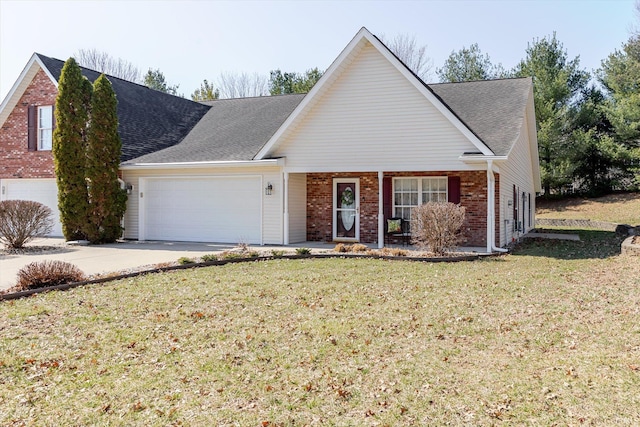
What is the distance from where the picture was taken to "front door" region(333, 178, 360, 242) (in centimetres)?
1559

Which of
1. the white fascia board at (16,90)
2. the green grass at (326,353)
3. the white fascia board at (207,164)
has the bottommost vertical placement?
the green grass at (326,353)

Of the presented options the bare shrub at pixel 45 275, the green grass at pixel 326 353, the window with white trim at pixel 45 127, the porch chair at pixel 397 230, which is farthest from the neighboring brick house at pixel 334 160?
the bare shrub at pixel 45 275

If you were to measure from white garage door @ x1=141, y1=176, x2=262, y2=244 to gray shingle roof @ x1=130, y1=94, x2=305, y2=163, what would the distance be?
2.74 ft

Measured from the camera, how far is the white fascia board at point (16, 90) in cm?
1797

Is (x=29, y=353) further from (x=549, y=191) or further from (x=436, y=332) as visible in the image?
(x=549, y=191)

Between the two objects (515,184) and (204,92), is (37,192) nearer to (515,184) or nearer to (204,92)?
(515,184)

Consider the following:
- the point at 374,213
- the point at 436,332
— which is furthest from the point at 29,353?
the point at 374,213

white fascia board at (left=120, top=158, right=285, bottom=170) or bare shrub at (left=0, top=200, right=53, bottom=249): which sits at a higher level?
white fascia board at (left=120, top=158, right=285, bottom=170)

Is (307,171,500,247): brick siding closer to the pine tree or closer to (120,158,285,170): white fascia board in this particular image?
(120,158,285,170): white fascia board

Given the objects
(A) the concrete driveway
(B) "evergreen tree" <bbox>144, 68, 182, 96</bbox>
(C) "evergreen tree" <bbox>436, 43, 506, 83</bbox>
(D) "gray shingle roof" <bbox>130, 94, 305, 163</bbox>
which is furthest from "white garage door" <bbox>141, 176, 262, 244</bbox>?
(B) "evergreen tree" <bbox>144, 68, 182, 96</bbox>

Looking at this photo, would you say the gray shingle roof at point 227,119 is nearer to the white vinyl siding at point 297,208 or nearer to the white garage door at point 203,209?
the white garage door at point 203,209

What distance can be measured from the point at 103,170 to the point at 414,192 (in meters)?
9.95

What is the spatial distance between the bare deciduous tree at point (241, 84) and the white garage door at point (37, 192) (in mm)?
27894

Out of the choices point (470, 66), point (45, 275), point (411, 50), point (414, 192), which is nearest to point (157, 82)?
point (411, 50)
